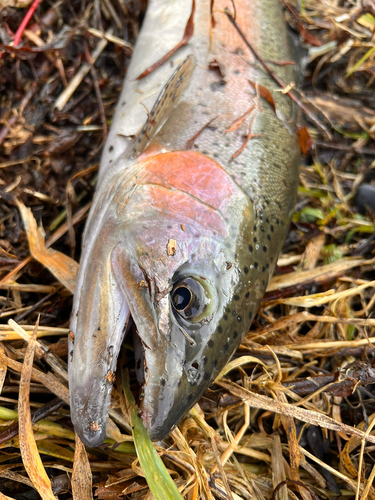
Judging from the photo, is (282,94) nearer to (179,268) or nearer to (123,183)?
(123,183)

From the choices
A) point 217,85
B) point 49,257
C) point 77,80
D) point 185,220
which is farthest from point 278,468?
point 77,80

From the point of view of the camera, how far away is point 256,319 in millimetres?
2654

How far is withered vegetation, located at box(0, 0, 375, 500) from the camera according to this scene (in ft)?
7.00

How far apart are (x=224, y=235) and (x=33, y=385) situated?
1.30 m

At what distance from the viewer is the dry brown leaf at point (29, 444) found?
6.19 ft

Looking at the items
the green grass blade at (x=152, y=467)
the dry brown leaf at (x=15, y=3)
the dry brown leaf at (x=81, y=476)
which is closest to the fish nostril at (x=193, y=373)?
the green grass blade at (x=152, y=467)

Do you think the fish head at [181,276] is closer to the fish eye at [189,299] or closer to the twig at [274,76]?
the fish eye at [189,299]

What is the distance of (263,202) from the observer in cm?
230

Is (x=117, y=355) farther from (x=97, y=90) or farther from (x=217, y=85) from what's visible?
(x=97, y=90)

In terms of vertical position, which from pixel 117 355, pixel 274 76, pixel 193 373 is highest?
pixel 274 76

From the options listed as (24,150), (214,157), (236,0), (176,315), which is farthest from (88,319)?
(236,0)

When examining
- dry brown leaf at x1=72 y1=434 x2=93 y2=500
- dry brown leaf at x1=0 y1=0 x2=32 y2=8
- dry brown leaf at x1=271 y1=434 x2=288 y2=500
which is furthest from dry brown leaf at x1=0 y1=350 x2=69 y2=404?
dry brown leaf at x1=0 y1=0 x2=32 y2=8

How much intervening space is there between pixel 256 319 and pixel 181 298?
917 mm

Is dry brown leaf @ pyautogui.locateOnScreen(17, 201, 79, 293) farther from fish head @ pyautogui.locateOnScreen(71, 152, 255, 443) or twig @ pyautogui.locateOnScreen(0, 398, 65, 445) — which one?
twig @ pyautogui.locateOnScreen(0, 398, 65, 445)
